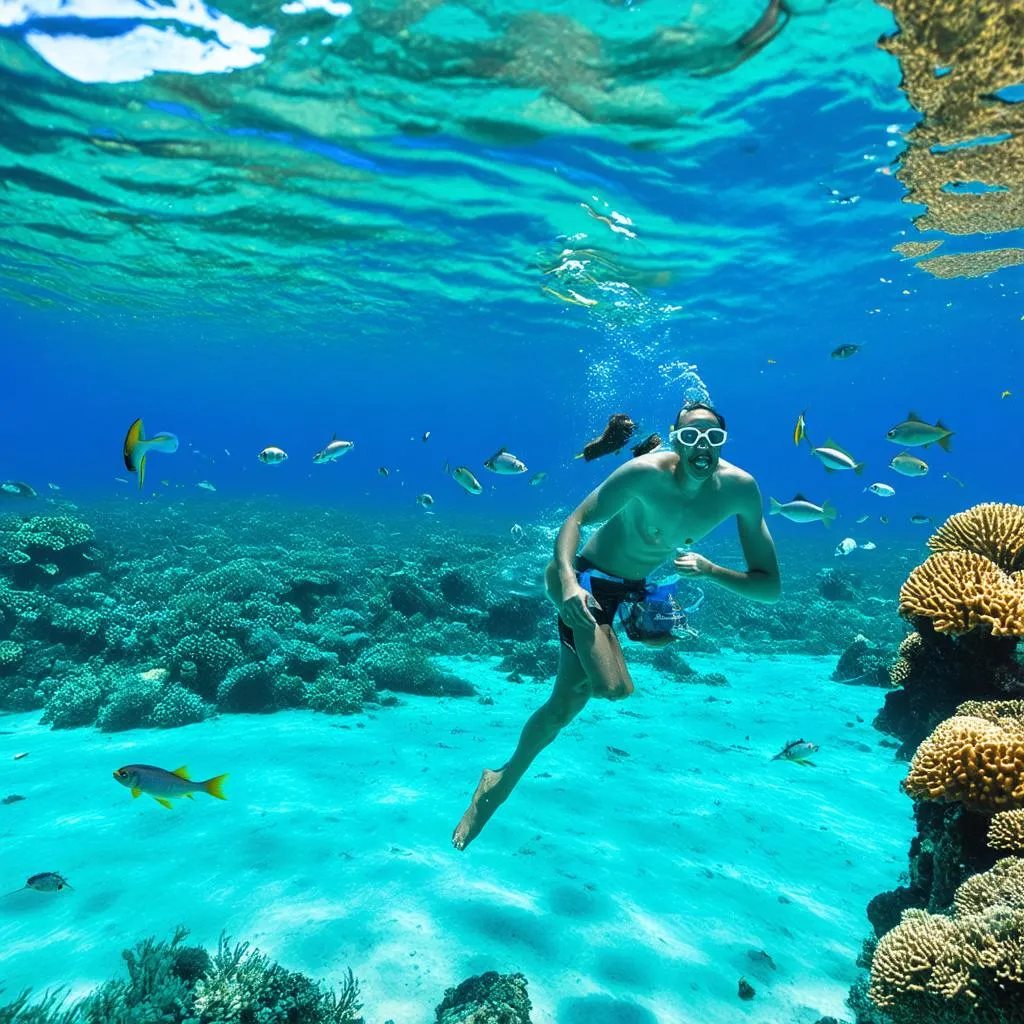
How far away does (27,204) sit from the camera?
18594 mm

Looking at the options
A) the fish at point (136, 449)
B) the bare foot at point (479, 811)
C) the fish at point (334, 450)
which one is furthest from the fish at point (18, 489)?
the bare foot at point (479, 811)

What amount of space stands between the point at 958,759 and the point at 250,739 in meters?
7.83

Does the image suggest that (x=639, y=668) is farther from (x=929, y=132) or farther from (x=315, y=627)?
(x=929, y=132)

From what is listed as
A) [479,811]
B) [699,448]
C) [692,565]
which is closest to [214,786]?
[479,811]

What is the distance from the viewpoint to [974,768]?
11.1ft

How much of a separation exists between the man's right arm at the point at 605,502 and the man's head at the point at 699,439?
30cm

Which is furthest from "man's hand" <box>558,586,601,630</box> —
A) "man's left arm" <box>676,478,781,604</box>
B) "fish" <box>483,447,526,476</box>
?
"fish" <box>483,447,526,476</box>

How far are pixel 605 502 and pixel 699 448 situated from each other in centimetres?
74

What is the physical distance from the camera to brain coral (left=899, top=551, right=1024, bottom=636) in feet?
13.8

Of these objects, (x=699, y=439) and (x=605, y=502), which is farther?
(x=605, y=502)

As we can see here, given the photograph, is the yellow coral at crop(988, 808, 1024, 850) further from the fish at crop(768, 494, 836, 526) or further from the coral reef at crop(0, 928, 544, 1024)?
the fish at crop(768, 494, 836, 526)

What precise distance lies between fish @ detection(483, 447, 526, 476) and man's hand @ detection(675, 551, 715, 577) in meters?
5.38

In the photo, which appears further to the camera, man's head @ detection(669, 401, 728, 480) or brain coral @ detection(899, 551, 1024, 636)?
brain coral @ detection(899, 551, 1024, 636)

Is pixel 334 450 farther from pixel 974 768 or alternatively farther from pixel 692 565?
pixel 974 768
